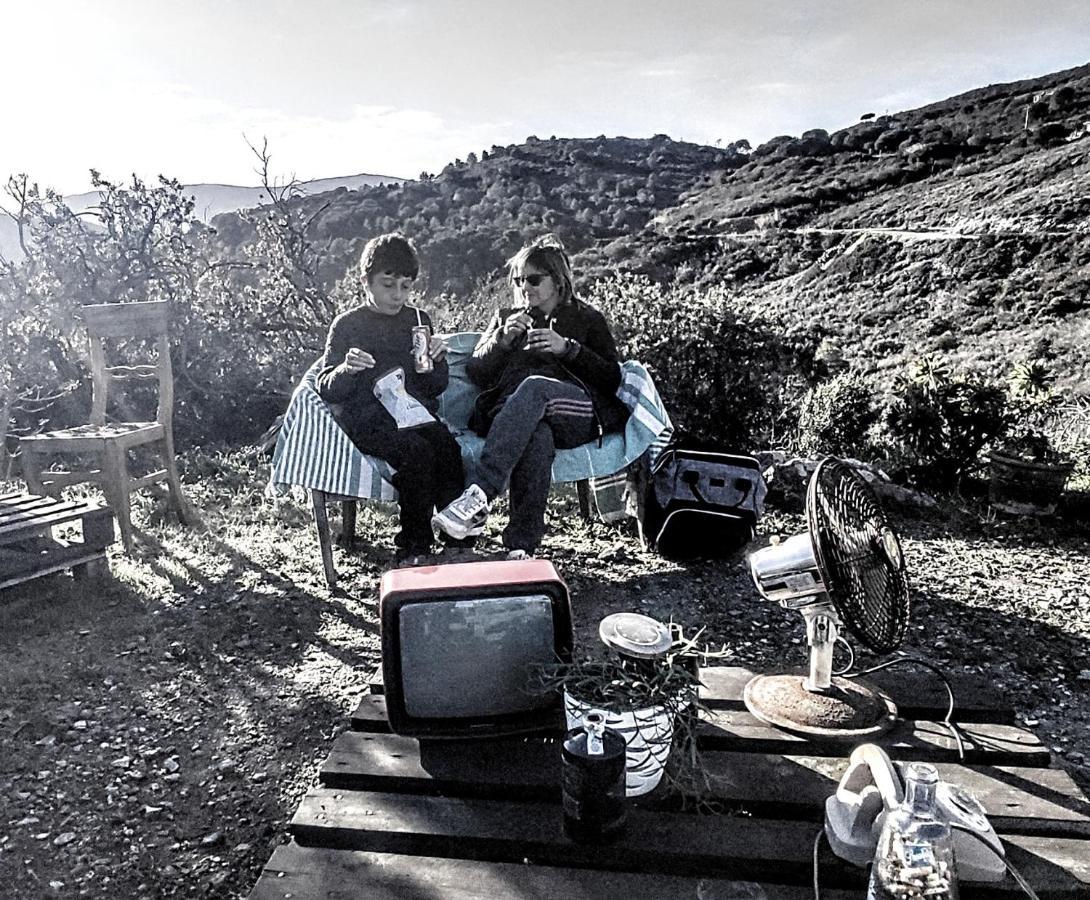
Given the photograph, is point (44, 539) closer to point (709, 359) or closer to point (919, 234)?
point (709, 359)

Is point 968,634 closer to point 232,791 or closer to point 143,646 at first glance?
point 232,791

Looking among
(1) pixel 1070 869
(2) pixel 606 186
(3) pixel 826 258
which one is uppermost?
(2) pixel 606 186

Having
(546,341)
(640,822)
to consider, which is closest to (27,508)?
(546,341)

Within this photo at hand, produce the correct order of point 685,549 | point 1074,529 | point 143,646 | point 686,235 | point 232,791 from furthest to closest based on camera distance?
point 686,235, point 1074,529, point 685,549, point 143,646, point 232,791

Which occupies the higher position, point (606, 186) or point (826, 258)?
point (606, 186)

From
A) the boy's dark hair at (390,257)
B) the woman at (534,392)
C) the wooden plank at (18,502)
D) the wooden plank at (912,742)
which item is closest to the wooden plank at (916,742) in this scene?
the wooden plank at (912,742)

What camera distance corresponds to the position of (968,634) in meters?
3.19

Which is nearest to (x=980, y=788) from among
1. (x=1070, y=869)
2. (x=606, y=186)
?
(x=1070, y=869)

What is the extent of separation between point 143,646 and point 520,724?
1.96 m

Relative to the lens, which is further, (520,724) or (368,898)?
(520,724)

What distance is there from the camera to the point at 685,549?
3797mm

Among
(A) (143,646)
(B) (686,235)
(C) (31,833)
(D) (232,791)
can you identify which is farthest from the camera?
(B) (686,235)

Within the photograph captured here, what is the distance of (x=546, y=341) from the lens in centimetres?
356

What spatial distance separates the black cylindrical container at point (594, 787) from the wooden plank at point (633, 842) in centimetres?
3
